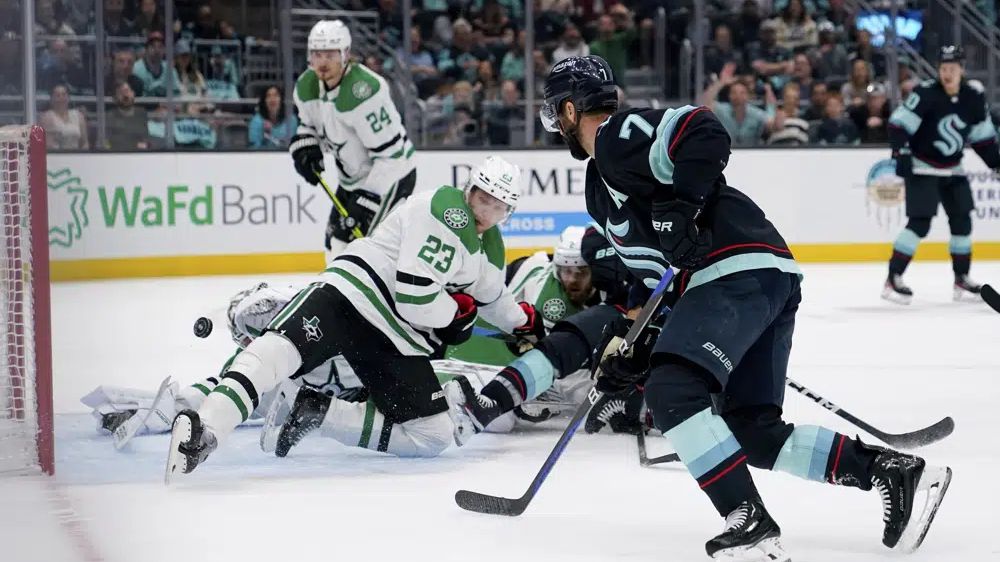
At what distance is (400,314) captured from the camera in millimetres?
3707

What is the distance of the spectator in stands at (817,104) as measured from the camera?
33.7 ft

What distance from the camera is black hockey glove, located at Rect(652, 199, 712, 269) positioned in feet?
8.60

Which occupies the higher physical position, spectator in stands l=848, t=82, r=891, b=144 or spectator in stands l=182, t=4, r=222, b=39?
spectator in stands l=182, t=4, r=222, b=39

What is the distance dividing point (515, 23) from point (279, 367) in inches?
279

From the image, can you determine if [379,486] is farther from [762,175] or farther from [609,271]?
[762,175]

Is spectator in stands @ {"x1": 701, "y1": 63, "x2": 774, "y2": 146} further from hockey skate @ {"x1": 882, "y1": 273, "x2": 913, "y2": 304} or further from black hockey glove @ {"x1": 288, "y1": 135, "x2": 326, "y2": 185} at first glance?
black hockey glove @ {"x1": 288, "y1": 135, "x2": 326, "y2": 185}

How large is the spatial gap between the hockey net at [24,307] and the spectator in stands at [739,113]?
23.4ft

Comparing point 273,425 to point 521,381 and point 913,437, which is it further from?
point 913,437

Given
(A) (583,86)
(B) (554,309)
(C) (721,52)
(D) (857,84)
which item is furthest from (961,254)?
(A) (583,86)

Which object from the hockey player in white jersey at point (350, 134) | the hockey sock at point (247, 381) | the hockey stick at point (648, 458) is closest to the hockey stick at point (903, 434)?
the hockey stick at point (648, 458)

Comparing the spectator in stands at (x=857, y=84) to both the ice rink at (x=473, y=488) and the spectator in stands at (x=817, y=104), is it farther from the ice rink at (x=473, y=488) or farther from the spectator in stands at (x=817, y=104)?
the ice rink at (x=473, y=488)

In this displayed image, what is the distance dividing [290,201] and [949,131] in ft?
13.4

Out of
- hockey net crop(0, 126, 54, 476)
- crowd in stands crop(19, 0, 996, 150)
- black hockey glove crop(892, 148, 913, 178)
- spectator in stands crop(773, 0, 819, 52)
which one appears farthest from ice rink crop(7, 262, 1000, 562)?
spectator in stands crop(773, 0, 819, 52)

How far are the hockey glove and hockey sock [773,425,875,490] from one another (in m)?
1.18
